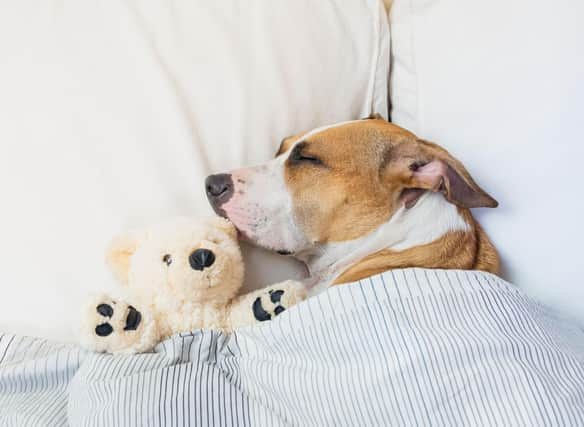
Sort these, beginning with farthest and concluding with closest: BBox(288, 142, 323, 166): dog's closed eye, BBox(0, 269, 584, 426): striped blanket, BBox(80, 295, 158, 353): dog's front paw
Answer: BBox(288, 142, 323, 166): dog's closed eye, BBox(80, 295, 158, 353): dog's front paw, BBox(0, 269, 584, 426): striped blanket

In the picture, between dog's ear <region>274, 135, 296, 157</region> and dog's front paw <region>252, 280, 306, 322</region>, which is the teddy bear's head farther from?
dog's ear <region>274, 135, 296, 157</region>

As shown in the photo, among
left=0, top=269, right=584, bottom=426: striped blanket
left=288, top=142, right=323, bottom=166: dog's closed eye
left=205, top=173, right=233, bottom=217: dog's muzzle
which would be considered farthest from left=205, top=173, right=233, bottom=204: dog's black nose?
left=0, top=269, right=584, bottom=426: striped blanket

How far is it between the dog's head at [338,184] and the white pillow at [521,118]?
0.31 ft

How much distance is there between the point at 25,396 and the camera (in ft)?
3.10

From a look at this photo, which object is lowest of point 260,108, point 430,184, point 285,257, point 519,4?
point 285,257

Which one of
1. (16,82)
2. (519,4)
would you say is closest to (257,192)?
(16,82)

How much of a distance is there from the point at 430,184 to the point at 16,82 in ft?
2.41

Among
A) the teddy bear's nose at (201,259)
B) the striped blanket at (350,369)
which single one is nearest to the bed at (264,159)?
the striped blanket at (350,369)

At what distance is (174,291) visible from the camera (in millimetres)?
952

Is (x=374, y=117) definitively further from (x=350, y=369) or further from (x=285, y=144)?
(x=350, y=369)

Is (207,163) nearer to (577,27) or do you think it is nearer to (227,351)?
(227,351)

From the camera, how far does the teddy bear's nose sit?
0.94m

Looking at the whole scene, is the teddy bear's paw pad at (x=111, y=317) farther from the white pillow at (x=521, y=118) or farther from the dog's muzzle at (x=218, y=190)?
Answer: the white pillow at (x=521, y=118)

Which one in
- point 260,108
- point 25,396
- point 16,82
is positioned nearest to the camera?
point 25,396
